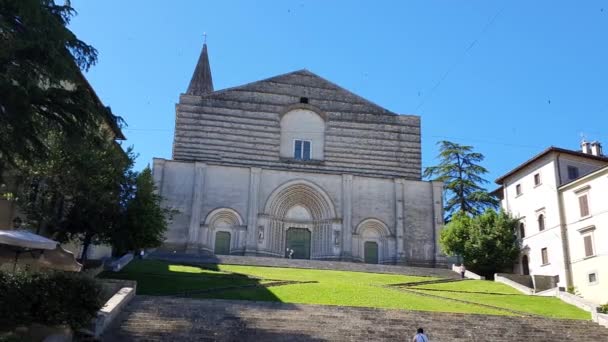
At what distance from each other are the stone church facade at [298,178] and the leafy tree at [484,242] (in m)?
3.72

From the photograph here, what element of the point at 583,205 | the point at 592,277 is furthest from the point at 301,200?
the point at 592,277

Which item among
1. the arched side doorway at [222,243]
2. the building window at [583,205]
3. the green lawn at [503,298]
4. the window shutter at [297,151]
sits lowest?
the green lawn at [503,298]

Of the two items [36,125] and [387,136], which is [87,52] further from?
[387,136]

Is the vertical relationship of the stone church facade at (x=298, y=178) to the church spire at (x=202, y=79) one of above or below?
below

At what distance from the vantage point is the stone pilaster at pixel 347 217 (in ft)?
123

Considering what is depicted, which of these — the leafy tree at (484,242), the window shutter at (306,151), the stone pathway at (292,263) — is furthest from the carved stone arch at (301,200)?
the leafy tree at (484,242)

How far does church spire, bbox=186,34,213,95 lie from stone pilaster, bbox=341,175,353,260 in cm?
2049

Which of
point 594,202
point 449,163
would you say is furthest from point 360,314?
point 449,163

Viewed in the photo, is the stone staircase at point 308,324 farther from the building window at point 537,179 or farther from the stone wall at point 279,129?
the stone wall at point 279,129

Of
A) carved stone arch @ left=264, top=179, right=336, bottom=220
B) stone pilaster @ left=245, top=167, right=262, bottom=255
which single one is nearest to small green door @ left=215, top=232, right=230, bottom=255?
stone pilaster @ left=245, top=167, right=262, bottom=255

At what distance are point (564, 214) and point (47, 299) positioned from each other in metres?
26.4

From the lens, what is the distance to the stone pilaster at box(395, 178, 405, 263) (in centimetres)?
3784

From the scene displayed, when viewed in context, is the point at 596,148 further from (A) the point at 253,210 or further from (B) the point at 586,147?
(A) the point at 253,210

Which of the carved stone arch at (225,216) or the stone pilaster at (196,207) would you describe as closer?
the stone pilaster at (196,207)
